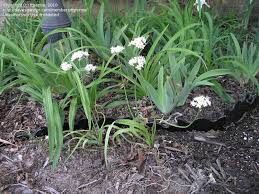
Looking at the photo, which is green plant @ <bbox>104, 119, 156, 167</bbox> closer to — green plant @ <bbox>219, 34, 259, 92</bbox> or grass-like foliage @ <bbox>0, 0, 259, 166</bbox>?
grass-like foliage @ <bbox>0, 0, 259, 166</bbox>

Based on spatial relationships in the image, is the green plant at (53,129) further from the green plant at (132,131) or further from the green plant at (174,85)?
the green plant at (174,85)

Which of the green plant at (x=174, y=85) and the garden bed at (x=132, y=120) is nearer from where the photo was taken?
the garden bed at (x=132, y=120)

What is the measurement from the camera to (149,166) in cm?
188

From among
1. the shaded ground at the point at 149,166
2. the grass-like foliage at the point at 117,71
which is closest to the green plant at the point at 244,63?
the grass-like foliage at the point at 117,71

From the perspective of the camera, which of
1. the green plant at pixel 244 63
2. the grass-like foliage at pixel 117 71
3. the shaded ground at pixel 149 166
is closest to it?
the shaded ground at pixel 149 166

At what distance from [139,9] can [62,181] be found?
4.60 feet

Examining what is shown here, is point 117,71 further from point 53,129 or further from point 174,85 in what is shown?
point 53,129

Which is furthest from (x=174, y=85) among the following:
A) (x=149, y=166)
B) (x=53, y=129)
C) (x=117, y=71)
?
(x=53, y=129)

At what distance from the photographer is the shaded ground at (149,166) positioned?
181 centimetres

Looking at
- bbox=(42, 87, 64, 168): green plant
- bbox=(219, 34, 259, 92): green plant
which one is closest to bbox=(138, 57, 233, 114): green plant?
bbox=(219, 34, 259, 92): green plant

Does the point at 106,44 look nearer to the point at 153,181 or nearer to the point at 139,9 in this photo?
the point at 139,9

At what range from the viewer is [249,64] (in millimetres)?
2262

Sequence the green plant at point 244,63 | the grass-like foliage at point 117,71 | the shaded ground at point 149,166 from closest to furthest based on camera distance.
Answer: the shaded ground at point 149,166
the grass-like foliage at point 117,71
the green plant at point 244,63

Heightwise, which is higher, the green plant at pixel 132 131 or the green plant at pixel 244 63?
the green plant at pixel 244 63
